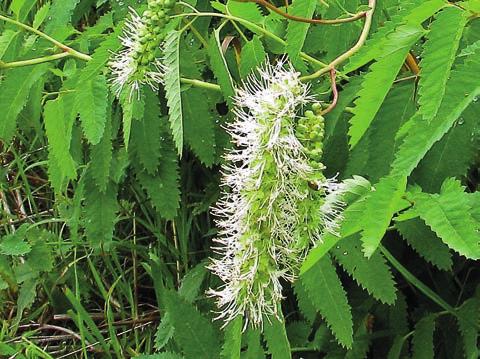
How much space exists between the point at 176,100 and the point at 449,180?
444 millimetres

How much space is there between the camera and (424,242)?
1.34 m

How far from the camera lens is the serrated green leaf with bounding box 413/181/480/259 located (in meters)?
0.90

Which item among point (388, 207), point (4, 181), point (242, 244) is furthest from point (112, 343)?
point (388, 207)

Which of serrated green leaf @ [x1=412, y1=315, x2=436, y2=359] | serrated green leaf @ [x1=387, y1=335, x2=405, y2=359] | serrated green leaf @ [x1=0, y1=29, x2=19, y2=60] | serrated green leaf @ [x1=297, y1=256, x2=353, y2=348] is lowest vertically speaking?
serrated green leaf @ [x1=387, y1=335, x2=405, y2=359]

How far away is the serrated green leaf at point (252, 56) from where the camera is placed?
1440 mm

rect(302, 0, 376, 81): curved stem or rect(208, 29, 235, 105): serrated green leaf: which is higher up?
rect(302, 0, 376, 81): curved stem

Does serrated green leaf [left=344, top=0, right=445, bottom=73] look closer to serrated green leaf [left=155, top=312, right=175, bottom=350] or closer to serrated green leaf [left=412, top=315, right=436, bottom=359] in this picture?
serrated green leaf [left=412, top=315, right=436, bottom=359]

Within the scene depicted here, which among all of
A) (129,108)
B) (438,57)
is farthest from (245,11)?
(438,57)

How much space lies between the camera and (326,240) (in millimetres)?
1002

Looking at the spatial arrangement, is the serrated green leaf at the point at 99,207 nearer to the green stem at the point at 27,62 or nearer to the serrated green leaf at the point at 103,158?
the serrated green leaf at the point at 103,158

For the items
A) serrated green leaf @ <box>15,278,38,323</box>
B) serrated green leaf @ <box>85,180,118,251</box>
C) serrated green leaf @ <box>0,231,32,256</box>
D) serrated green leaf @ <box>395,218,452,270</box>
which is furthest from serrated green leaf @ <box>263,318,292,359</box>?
serrated green leaf @ <box>15,278,38,323</box>

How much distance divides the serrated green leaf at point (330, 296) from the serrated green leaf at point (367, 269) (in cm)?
3

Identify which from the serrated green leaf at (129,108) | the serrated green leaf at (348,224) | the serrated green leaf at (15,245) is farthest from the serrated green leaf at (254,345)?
the serrated green leaf at (15,245)

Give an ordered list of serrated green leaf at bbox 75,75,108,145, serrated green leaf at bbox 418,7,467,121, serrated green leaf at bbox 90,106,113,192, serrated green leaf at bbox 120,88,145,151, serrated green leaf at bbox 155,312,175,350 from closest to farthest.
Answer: serrated green leaf at bbox 418,7,467,121 < serrated green leaf at bbox 120,88,145,151 < serrated green leaf at bbox 75,75,108,145 < serrated green leaf at bbox 90,106,113,192 < serrated green leaf at bbox 155,312,175,350
